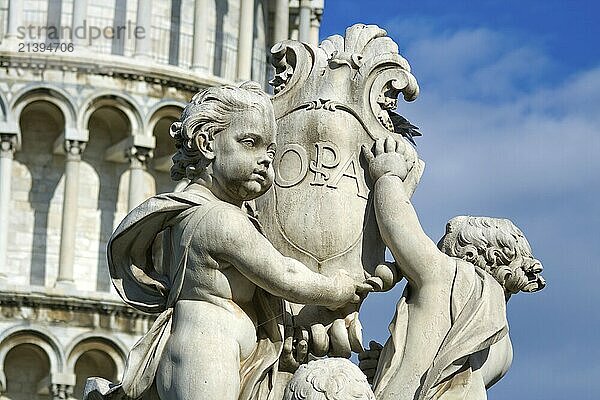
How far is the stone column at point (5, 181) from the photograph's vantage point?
48312 millimetres

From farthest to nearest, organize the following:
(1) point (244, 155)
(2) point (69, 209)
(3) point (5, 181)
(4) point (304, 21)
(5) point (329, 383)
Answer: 1. (4) point (304, 21)
2. (3) point (5, 181)
3. (2) point (69, 209)
4. (1) point (244, 155)
5. (5) point (329, 383)

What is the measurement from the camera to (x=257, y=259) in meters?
7.25

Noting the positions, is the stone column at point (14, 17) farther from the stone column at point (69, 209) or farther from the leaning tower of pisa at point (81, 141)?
the stone column at point (69, 209)

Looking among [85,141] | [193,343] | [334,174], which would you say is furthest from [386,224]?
[85,141]

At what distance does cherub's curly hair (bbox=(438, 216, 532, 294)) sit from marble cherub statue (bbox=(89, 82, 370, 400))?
580 millimetres

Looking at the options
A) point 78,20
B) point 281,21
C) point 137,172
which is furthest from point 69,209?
point 281,21

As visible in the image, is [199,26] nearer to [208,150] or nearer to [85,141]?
[85,141]

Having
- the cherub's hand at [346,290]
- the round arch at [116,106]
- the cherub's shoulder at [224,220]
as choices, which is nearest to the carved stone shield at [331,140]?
the cherub's hand at [346,290]

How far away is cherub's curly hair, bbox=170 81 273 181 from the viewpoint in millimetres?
7465

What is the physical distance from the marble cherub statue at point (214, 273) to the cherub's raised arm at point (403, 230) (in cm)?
22

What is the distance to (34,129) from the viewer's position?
49312 mm

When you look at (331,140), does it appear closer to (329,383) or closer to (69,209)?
(329,383)

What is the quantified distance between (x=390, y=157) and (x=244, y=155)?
0.75 metres

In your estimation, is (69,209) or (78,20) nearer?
(69,209)
